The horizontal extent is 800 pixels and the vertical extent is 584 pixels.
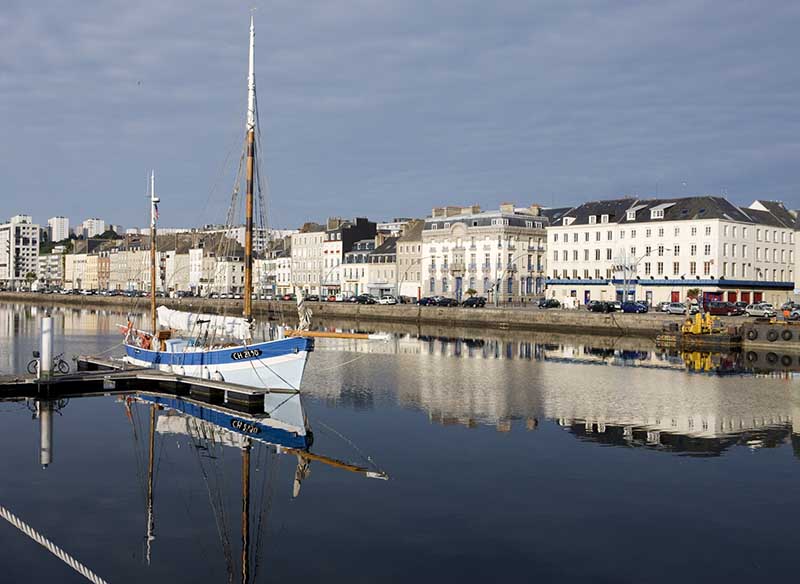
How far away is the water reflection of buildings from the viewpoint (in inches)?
1066

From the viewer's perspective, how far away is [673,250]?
90.6 m

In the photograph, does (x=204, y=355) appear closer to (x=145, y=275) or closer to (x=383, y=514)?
(x=383, y=514)

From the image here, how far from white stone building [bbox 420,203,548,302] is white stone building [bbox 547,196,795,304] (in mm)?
5639

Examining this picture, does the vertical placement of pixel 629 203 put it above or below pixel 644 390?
above

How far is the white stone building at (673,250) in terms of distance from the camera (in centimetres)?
8844

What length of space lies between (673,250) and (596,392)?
197ft

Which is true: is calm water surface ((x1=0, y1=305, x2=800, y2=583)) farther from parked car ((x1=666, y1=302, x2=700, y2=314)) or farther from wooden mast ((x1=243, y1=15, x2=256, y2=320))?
parked car ((x1=666, y1=302, x2=700, y2=314))

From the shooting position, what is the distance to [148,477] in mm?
20625

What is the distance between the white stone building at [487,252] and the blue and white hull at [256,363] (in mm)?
70947

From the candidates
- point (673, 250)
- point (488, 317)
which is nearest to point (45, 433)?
point (488, 317)

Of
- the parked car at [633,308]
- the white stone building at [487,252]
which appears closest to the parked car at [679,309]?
the parked car at [633,308]

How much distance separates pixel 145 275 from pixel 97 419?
503 feet

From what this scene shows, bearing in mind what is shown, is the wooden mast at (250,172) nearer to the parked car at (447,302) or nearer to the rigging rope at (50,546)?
the rigging rope at (50,546)

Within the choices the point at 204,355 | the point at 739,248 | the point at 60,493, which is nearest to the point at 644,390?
the point at 204,355
